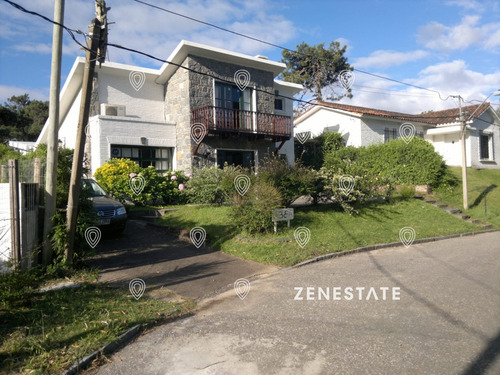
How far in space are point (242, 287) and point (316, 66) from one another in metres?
29.7

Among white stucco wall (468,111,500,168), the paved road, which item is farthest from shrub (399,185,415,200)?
white stucco wall (468,111,500,168)

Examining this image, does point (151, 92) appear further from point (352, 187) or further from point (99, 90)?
point (352, 187)

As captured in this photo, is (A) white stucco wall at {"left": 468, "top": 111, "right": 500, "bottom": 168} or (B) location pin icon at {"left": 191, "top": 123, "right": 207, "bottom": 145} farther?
(A) white stucco wall at {"left": 468, "top": 111, "right": 500, "bottom": 168}

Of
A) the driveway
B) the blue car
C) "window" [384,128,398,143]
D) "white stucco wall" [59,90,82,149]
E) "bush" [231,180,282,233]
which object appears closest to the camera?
the driveway

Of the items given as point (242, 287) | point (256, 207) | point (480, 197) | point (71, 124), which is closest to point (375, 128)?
point (480, 197)

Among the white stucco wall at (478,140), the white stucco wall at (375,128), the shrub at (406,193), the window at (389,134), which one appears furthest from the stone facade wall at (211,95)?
the white stucco wall at (478,140)

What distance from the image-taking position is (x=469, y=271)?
25.3ft

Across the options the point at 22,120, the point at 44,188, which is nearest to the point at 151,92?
the point at 44,188

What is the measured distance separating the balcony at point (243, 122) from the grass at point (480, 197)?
7.90 metres

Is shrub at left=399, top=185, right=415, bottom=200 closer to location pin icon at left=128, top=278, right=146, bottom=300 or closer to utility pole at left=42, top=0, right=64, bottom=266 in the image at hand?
location pin icon at left=128, top=278, right=146, bottom=300

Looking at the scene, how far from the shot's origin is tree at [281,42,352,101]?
32.4 meters

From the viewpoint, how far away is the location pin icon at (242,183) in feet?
33.6

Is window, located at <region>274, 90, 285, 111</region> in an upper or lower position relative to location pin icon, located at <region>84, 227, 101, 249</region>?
upper

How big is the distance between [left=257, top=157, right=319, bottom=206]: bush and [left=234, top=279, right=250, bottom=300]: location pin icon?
395 centimetres
